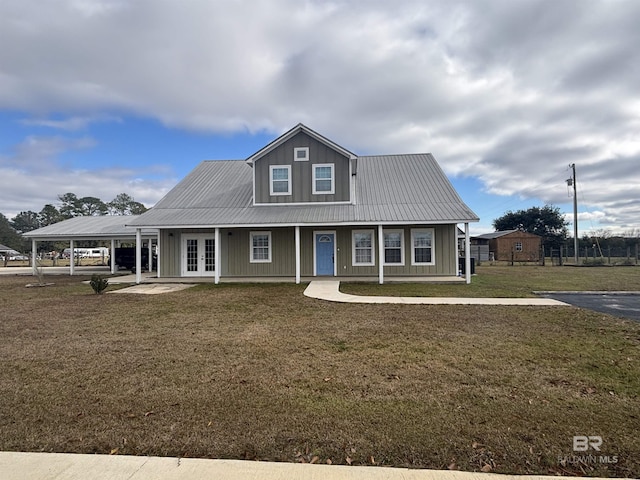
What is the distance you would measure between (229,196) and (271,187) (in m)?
2.42

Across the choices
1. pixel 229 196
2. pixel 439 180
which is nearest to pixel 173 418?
pixel 229 196

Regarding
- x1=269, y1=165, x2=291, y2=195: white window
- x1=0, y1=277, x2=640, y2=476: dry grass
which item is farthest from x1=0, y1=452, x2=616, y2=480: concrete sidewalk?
x1=269, y1=165, x2=291, y2=195: white window

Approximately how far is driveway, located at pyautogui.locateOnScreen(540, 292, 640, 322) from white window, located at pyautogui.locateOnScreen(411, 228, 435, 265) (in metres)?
4.85

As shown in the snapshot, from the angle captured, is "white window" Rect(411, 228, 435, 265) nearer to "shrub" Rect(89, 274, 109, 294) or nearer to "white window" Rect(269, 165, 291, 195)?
"white window" Rect(269, 165, 291, 195)

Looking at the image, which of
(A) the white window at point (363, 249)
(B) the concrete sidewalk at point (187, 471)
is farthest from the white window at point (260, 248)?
(B) the concrete sidewalk at point (187, 471)

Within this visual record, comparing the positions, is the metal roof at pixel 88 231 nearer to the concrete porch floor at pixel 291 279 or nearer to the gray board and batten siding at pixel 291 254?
the gray board and batten siding at pixel 291 254

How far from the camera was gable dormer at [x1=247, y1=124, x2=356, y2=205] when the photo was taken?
→ 1642 centimetres

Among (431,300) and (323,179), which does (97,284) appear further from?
(431,300)

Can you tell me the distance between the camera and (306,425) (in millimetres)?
3363

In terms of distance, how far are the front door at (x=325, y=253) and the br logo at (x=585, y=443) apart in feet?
43.5

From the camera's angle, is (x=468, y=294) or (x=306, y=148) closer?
(x=468, y=294)

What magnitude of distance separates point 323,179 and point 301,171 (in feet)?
3.53

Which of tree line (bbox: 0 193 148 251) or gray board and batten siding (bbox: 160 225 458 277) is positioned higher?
tree line (bbox: 0 193 148 251)

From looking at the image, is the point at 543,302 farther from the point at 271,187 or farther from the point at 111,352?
the point at 271,187
